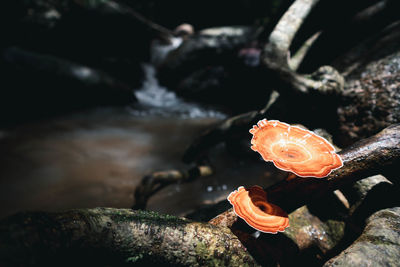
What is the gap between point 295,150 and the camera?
73.2 inches

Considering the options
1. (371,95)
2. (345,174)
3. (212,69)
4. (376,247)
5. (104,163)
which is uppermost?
(212,69)

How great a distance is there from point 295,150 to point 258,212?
0.59m

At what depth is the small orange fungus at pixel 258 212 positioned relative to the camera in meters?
1.65

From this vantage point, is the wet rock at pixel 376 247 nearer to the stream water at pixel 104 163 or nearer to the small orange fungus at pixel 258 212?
the small orange fungus at pixel 258 212

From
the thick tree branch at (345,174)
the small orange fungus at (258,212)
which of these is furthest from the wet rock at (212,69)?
the small orange fungus at (258,212)

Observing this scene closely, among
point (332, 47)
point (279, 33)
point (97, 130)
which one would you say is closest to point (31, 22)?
point (97, 130)

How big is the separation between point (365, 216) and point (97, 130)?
7294mm

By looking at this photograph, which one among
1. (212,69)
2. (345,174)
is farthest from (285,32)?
(212,69)

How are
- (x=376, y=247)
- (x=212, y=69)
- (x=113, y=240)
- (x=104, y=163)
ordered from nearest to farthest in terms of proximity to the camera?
1. (x=113, y=240)
2. (x=376, y=247)
3. (x=104, y=163)
4. (x=212, y=69)

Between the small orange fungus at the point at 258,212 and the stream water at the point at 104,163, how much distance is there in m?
2.43

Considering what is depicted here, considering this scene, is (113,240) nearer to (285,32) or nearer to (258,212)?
(258,212)

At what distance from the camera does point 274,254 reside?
2.02 m

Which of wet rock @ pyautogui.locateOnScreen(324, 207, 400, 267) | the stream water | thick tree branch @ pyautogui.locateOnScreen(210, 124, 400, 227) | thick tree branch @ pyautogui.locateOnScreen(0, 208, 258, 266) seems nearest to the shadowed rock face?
thick tree branch @ pyautogui.locateOnScreen(210, 124, 400, 227)

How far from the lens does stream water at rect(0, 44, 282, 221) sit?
4.54 m
